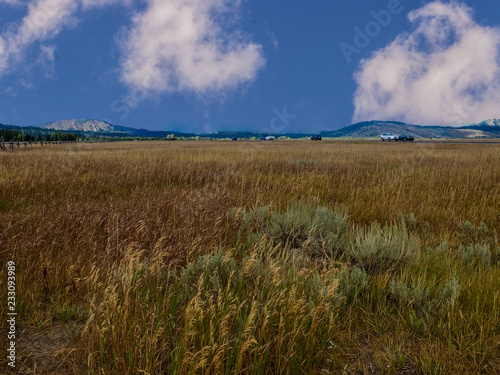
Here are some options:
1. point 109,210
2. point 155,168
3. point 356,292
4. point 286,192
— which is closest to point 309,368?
point 356,292

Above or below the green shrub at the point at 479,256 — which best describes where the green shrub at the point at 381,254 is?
above

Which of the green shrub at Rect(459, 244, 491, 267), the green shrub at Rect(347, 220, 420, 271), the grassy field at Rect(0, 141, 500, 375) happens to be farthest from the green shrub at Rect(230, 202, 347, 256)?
the green shrub at Rect(459, 244, 491, 267)

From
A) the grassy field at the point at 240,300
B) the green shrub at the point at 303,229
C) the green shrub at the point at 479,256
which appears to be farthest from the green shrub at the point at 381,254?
the green shrub at the point at 479,256

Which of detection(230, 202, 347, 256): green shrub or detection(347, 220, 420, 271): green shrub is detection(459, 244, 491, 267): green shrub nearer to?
detection(347, 220, 420, 271): green shrub

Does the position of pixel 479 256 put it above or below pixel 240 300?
below

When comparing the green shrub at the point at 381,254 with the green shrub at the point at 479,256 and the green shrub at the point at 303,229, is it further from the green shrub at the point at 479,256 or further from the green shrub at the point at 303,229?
the green shrub at the point at 479,256

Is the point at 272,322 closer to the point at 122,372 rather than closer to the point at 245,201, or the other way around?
the point at 122,372

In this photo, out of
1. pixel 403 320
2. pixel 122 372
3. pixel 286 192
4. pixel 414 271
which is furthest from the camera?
pixel 286 192

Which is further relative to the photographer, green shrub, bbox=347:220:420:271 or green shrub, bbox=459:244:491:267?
green shrub, bbox=459:244:491:267

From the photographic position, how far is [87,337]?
193cm

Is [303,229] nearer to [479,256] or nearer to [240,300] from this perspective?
[240,300]

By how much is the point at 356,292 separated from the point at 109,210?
4.08 m

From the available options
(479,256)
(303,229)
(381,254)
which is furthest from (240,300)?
(479,256)

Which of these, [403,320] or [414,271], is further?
[414,271]
